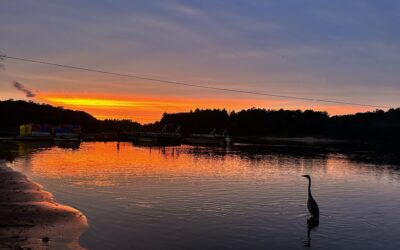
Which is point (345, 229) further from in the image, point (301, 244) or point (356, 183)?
point (356, 183)

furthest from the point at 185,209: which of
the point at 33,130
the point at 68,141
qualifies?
the point at 33,130

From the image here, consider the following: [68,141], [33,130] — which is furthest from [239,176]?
[33,130]

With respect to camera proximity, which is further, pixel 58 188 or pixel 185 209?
pixel 58 188

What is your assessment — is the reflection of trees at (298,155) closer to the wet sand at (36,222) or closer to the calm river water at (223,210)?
the calm river water at (223,210)

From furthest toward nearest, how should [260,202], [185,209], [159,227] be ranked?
[260,202] → [185,209] → [159,227]

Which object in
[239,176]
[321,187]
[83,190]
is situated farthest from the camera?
[239,176]

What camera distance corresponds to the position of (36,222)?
18.3m

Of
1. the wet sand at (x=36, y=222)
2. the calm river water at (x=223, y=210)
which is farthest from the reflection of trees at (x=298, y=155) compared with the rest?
the wet sand at (x=36, y=222)

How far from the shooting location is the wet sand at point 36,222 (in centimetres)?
1530

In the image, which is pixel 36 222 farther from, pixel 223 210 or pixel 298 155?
pixel 298 155

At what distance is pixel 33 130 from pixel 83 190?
108 meters

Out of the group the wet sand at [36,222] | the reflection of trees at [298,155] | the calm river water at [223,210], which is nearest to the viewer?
the wet sand at [36,222]

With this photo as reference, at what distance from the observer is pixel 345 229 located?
20.6 m

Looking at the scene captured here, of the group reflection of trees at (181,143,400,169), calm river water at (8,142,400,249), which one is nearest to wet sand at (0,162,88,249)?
calm river water at (8,142,400,249)
